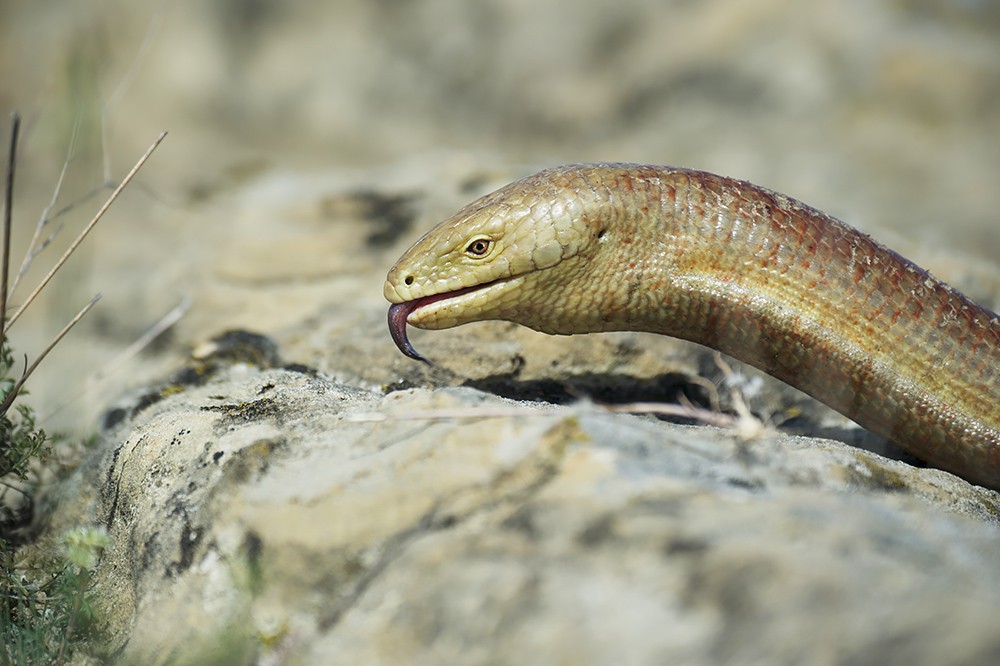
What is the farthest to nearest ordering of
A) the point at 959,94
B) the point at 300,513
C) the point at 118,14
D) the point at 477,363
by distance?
the point at 118,14
the point at 959,94
the point at 477,363
the point at 300,513

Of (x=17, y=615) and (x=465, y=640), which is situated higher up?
(x=465, y=640)

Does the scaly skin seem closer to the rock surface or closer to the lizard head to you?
the lizard head

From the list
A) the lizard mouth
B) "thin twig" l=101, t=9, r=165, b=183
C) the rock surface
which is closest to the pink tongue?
the lizard mouth

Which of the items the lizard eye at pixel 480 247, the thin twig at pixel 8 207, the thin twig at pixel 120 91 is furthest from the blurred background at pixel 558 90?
the thin twig at pixel 8 207

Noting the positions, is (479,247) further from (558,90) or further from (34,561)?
(558,90)

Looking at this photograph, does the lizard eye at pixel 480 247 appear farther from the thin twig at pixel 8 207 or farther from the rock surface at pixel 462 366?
the thin twig at pixel 8 207

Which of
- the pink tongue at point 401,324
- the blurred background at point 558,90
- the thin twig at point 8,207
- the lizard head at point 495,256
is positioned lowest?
the thin twig at point 8,207

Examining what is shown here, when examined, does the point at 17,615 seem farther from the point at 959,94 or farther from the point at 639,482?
the point at 959,94

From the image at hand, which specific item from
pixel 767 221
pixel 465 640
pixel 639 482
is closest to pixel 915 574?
pixel 639 482
